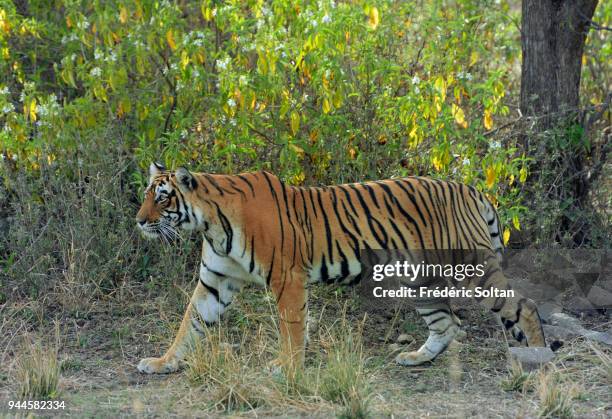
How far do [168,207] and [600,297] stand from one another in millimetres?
3373

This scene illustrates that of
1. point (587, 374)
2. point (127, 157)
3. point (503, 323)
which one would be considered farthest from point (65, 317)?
point (587, 374)

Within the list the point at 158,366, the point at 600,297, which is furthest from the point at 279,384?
the point at 600,297

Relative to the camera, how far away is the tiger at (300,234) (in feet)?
19.2

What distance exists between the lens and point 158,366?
5.91 m

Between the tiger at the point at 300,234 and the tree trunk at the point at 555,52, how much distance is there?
5.95 feet

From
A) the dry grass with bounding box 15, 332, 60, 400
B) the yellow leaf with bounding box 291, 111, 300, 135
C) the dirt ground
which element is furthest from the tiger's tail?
the dry grass with bounding box 15, 332, 60, 400

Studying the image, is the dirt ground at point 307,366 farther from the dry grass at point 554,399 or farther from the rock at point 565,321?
the rock at point 565,321

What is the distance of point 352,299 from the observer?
A: 7.07m

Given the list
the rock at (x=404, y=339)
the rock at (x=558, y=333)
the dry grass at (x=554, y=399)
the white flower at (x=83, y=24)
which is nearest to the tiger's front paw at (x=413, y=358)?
the rock at (x=404, y=339)

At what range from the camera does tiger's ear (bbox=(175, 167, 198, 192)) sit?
19.2ft

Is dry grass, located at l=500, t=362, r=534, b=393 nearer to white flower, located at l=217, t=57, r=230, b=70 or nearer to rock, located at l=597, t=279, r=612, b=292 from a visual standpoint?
rock, located at l=597, t=279, r=612, b=292

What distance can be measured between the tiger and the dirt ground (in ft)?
0.82

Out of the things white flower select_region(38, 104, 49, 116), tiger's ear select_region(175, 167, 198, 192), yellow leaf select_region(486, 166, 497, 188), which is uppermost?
white flower select_region(38, 104, 49, 116)

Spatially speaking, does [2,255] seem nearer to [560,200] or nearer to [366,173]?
[366,173]
